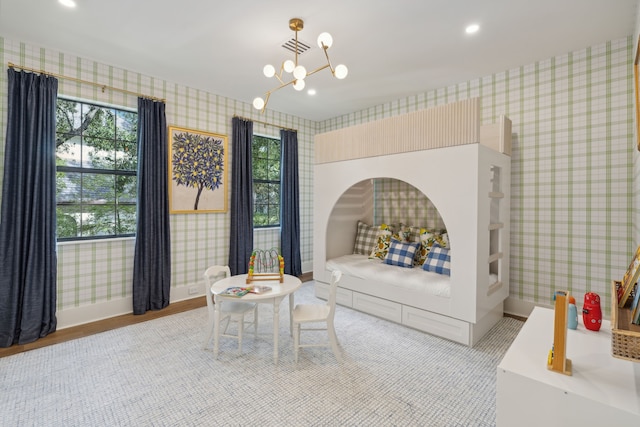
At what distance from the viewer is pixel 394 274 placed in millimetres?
3301

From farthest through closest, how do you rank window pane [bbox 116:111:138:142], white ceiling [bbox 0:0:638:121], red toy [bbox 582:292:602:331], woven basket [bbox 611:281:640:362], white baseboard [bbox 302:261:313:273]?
white baseboard [bbox 302:261:313:273] < window pane [bbox 116:111:138:142] < white ceiling [bbox 0:0:638:121] < red toy [bbox 582:292:602:331] < woven basket [bbox 611:281:640:362]

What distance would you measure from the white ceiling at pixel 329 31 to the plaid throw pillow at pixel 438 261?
2.08 meters

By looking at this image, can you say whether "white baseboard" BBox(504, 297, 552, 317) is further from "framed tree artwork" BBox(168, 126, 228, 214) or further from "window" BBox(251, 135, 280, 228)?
"framed tree artwork" BBox(168, 126, 228, 214)

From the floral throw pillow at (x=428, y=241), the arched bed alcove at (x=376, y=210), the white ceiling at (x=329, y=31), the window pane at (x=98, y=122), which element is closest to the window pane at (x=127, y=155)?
the window pane at (x=98, y=122)

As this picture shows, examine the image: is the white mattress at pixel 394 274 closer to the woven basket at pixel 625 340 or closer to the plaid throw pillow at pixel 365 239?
the plaid throw pillow at pixel 365 239

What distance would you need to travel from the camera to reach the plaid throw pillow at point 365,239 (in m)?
4.34

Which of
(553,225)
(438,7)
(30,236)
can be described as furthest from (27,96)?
(553,225)

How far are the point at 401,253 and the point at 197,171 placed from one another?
2884 millimetres

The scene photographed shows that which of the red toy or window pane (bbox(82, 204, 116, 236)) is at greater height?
window pane (bbox(82, 204, 116, 236))

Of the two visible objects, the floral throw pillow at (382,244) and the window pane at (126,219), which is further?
the floral throw pillow at (382,244)

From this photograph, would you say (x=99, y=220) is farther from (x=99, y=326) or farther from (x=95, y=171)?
(x=99, y=326)

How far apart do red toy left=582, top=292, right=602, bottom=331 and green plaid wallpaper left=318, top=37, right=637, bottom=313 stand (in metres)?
1.90

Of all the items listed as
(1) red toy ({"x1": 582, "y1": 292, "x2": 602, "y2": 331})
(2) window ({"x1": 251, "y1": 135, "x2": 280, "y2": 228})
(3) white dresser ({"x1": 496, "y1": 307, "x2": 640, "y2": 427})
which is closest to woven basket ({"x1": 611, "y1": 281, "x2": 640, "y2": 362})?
(3) white dresser ({"x1": 496, "y1": 307, "x2": 640, "y2": 427})

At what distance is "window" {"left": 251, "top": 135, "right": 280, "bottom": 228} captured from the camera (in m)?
4.89
